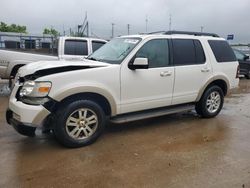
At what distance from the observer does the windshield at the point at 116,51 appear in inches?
198

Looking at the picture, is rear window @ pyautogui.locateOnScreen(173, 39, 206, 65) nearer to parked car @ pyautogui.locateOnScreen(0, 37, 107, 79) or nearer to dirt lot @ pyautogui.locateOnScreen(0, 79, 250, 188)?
dirt lot @ pyautogui.locateOnScreen(0, 79, 250, 188)

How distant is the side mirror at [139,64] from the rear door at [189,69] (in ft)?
3.21

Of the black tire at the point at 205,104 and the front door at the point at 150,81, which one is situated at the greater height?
the front door at the point at 150,81

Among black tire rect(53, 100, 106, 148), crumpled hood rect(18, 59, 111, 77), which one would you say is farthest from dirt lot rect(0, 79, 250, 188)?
crumpled hood rect(18, 59, 111, 77)

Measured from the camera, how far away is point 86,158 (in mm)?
4117

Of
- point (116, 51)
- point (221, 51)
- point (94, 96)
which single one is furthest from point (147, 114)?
point (221, 51)

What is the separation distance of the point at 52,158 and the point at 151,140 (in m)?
1.76

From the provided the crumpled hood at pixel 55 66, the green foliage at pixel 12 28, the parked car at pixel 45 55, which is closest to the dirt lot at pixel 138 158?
the crumpled hood at pixel 55 66

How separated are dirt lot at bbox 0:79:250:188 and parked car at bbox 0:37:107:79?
305cm

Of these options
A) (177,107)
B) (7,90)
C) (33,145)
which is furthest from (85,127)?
(7,90)

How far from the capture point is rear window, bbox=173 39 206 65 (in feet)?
18.5

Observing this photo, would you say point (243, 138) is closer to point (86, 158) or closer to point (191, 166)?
point (191, 166)

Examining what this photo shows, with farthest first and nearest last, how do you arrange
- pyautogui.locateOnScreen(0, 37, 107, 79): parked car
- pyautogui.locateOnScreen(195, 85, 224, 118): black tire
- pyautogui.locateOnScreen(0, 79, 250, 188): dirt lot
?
pyautogui.locateOnScreen(0, 37, 107, 79): parked car, pyautogui.locateOnScreen(195, 85, 224, 118): black tire, pyautogui.locateOnScreen(0, 79, 250, 188): dirt lot

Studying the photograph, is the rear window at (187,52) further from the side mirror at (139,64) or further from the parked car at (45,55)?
the parked car at (45,55)
